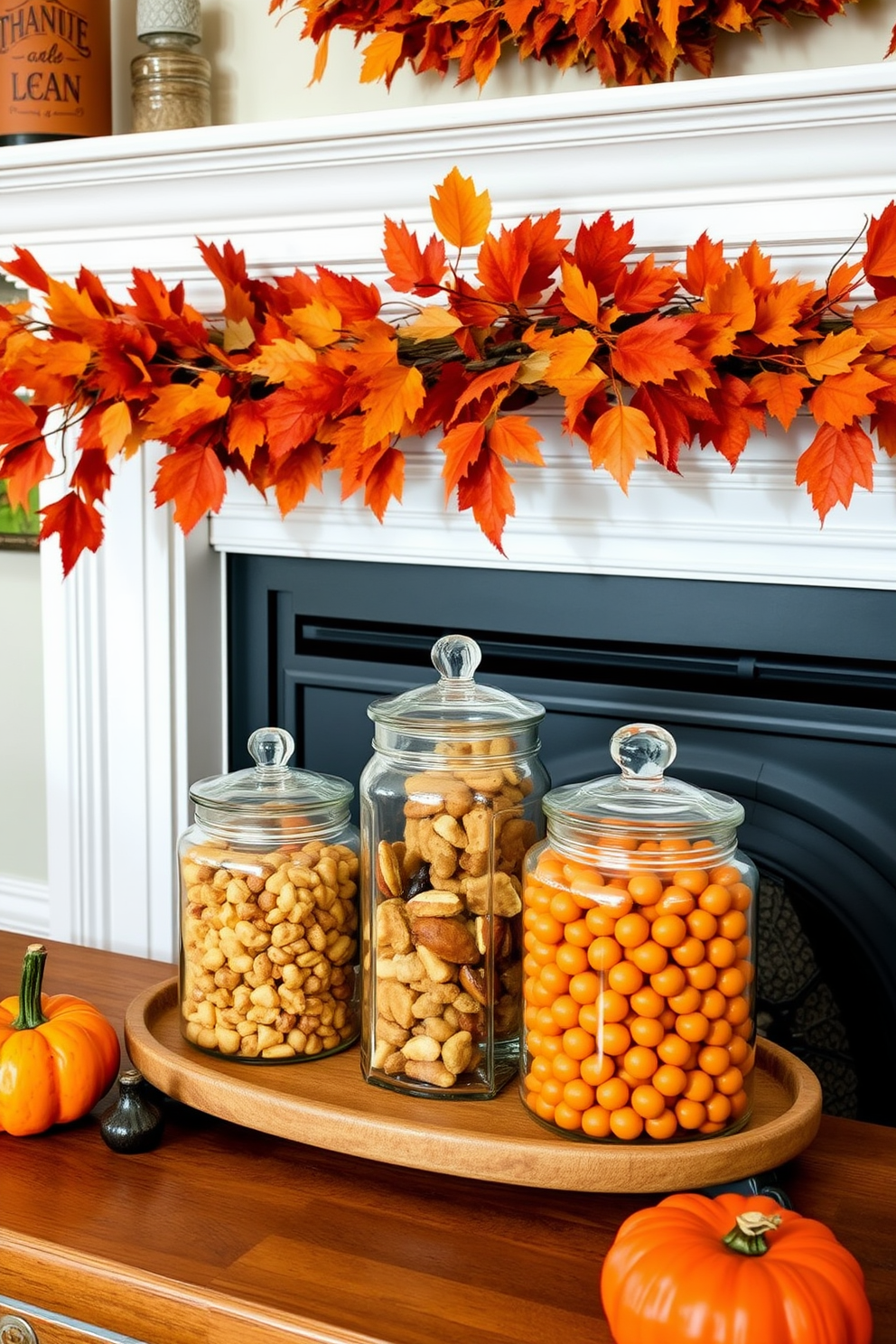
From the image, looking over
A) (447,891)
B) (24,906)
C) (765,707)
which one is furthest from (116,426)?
(24,906)

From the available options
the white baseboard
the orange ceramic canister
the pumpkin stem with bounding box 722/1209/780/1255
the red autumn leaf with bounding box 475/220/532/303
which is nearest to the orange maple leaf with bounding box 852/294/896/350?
the red autumn leaf with bounding box 475/220/532/303

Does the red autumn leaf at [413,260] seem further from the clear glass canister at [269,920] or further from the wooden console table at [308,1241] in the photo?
the wooden console table at [308,1241]

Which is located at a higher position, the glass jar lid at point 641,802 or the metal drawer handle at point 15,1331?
the glass jar lid at point 641,802

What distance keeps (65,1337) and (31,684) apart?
0.98 meters

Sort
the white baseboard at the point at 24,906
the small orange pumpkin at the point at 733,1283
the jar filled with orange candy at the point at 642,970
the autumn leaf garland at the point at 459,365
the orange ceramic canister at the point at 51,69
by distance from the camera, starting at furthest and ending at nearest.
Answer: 1. the white baseboard at the point at 24,906
2. the orange ceramic canister at the point at 51,69
3. the autumn leaf garland at the point at 459,365
4. the jar filled with orange candy at the point at 642,970
5. the small orange pumpkin at the point at 733,1283

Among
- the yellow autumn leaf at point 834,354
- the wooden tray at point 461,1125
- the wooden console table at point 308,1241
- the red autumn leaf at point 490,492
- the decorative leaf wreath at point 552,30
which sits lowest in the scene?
the wooden console table at point 308,1241

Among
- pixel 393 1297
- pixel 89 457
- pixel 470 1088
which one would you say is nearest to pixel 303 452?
pixel 89 457

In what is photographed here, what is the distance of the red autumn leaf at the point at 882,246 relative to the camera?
2.84 ft

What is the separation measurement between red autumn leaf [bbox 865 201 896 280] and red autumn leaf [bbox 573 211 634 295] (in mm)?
173

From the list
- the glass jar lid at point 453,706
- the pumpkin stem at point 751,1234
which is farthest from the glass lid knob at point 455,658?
the pumpkin stem at point 751,1234

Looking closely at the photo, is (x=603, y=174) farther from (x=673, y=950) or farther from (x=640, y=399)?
(x=673, y=950)

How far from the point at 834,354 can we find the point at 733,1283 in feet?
2.01

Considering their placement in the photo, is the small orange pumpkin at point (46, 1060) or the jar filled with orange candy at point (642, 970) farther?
the small orange pumpkin at point (46, 1060)

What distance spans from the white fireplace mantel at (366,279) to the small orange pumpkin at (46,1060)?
1.26 feet
